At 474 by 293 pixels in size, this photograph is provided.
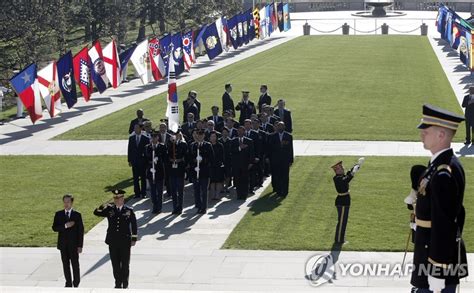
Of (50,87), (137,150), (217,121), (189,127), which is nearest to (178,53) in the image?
(50,87)

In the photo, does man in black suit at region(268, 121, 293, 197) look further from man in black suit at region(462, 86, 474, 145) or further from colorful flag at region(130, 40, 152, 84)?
colorful flag at region(130, 40, 152, 84)

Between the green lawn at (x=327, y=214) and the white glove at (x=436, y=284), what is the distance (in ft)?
25.5

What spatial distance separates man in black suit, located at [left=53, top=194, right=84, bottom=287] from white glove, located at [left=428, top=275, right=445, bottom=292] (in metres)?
6.72

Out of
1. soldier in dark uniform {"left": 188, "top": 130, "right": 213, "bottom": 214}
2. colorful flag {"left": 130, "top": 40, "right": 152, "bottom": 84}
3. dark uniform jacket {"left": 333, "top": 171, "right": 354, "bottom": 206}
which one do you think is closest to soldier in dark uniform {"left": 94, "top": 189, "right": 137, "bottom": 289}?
dark uniform jacket {"left": 333, "top": 171, "right": 354, "bottom": 206}

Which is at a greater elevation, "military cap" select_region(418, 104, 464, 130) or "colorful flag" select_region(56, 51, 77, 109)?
"military cap" select_region(418, 104, 464, 130)

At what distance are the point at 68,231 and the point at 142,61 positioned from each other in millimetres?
26900

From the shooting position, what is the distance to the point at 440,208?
7105mm

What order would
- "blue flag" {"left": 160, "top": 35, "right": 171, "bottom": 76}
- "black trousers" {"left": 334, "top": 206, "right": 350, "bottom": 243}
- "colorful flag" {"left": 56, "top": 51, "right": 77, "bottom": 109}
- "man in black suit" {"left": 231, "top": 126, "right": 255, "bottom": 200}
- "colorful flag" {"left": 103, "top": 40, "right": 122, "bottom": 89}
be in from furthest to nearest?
"blue flag" {"left": 160, "top": 35, "right": 171, "bottom": 76} < "colorful flag" {"left": 103, "top": 40, "right": 122, "bottom": 89} < "colorful flag" {"left": 56, "top": 51, "right": 77, "bottom": 109} < "man in black suit" {"left": 231, "top": 126, "right": 255, "bottom": 200} < "black trousers" {"left": 334, "top": 206, "right": 350, "bottom": 243}

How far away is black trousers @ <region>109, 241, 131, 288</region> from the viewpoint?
1280 centimetres

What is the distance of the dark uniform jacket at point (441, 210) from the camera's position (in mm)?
7113

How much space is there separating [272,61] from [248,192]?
32.2m

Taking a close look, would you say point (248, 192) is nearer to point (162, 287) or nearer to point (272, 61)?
point (162, 287)

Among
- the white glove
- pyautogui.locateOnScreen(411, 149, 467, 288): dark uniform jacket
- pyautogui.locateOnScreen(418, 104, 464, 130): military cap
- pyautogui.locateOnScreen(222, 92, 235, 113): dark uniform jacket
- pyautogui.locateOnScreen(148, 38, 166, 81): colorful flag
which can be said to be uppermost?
pyautogui.locateOnScreen(418, 104, 464, 130): military cap

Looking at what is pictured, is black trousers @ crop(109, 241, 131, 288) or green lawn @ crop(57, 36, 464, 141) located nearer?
black trousers @ crop(109, 241, 131, 288)
